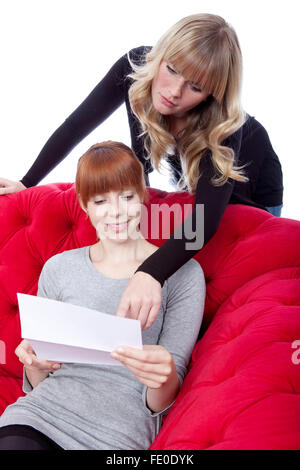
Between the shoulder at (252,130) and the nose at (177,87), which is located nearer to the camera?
the nose at (177,87)

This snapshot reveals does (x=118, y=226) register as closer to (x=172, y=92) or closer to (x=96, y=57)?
(x=172, y=92)

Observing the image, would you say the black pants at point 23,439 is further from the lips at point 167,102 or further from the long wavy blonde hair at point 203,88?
the lips at point 167,102

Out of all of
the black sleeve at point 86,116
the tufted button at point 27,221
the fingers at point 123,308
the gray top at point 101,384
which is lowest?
the gray top at point 101,384

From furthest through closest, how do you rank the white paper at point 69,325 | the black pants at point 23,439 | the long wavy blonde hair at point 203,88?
the long wavy blonde hair at point 203,88
the black pants at point 23,439
the white paper at point 69,325

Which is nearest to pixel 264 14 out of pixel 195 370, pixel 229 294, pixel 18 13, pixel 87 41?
pixel 87 41

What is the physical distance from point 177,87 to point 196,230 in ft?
1.20

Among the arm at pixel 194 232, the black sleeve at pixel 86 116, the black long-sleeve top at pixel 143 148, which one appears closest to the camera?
the arm at pixel 194 232

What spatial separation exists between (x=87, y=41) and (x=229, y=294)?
5.97 feet

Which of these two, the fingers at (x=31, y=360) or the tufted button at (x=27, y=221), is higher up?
the tufted button at (x=27, y=221)

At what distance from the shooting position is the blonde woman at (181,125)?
110cm

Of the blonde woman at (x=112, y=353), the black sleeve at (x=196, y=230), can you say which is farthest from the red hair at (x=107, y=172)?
the black sleeve at (x=196, y=230)

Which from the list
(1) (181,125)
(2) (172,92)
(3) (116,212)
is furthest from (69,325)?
(1) (181,125)

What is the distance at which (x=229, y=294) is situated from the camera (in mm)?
1349

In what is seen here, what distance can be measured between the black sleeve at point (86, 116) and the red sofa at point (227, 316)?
0.41ft
